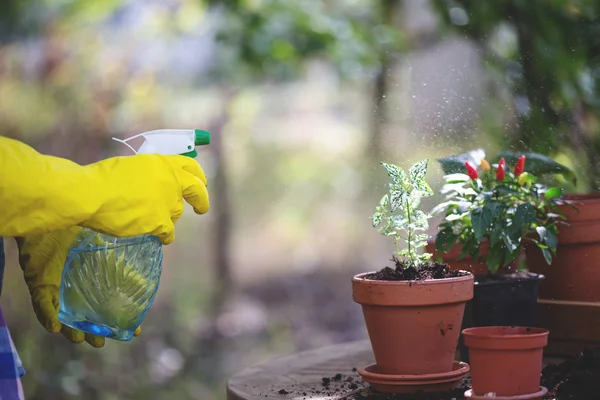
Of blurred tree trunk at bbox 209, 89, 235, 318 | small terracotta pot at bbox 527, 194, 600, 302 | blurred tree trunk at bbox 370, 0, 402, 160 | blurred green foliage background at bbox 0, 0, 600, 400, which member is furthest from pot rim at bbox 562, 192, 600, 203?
blurred tree trunk at bbox 209, 89, 235, 318

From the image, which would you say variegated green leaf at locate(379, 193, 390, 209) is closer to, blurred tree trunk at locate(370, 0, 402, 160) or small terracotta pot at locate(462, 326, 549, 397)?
small terracotta pot at locate(462, 326, 549, 397)

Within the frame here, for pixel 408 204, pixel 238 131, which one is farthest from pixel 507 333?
pixel 238 131

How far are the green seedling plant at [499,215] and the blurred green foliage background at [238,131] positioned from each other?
1.37 metres

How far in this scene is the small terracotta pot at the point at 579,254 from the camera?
200 centimetres

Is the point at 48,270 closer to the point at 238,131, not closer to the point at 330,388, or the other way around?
the point at 330,388

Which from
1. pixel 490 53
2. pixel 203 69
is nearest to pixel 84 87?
pixel 203 69

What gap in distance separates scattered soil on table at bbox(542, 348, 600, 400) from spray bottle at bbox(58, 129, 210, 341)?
713 mm

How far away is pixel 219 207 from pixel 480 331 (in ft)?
10.5

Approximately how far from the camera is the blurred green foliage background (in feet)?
12.9

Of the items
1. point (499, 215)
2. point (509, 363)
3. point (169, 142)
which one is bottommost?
point (509, 363)

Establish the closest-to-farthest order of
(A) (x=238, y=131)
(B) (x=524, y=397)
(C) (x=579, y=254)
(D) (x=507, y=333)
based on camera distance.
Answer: (B) (x=524, y=397) → (D) (x=507, y=333) → (C) (x=579, y=254) → (A) (x=238, y=131)

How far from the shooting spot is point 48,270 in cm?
162

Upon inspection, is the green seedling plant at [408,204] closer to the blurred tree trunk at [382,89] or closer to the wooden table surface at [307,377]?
the wooden table surface at [307,377]

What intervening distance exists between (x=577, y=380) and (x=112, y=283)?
79 centimetres
